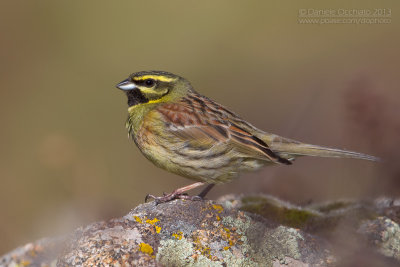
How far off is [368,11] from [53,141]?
7.38 m

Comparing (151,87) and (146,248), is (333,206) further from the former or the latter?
(146,248)

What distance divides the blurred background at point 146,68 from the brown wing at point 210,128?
2133 millimetres

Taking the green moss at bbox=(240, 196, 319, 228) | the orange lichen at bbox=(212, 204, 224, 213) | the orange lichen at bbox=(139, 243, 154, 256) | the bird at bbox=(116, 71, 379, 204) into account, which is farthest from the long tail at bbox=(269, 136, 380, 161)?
the orange lichen at bbox=(139, 243, 154, 256)

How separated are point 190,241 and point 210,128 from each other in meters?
1.71

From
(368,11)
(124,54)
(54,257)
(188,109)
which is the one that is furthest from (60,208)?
(368,11)

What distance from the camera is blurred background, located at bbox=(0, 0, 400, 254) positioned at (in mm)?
9508

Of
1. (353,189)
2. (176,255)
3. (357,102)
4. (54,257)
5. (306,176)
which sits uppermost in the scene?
(357,102)

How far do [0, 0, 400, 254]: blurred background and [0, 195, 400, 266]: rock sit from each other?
118 inches

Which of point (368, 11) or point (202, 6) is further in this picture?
point (202, 6)

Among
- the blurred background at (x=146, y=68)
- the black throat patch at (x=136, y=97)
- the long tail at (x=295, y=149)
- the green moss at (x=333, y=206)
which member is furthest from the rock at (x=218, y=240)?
the blurred background at (x=146, y=68)

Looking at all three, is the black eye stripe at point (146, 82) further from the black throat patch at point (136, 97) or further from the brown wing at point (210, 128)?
the brown wing at point (210, 128)

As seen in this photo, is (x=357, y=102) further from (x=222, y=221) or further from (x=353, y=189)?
(x=222, y=221)

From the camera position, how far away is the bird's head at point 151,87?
588 centimetres

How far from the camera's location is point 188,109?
582 cm
